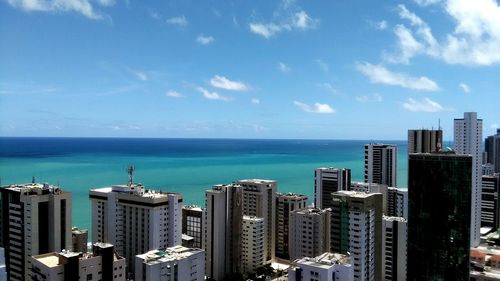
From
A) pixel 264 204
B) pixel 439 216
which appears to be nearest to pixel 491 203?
pixel 439 216

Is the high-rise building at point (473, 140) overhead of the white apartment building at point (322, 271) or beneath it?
overhead

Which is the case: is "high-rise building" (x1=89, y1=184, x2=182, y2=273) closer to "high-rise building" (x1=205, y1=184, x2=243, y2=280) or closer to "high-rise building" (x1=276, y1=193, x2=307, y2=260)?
"high-rise building" (x1=205, y1=184, x2=243, y2=280)

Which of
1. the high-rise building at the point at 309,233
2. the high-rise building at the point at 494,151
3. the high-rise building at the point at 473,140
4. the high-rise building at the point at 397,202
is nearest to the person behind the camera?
the high-rise building at the point at 309,233

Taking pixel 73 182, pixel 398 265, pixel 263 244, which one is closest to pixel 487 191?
pixel 398 265

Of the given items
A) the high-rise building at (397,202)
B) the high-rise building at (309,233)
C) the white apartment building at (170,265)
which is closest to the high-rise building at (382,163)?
the high-rise building at (397,202)

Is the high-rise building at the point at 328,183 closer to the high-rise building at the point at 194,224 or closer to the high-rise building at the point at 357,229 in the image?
the high-rise building at the point at 194,224

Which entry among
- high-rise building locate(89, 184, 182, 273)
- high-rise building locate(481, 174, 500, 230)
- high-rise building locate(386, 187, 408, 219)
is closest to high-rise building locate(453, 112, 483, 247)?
high-rise building locate(481, 174, 500, 230)

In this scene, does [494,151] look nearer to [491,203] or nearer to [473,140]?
[491,203]

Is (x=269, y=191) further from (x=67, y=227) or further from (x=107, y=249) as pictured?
(x=107, y=249)
